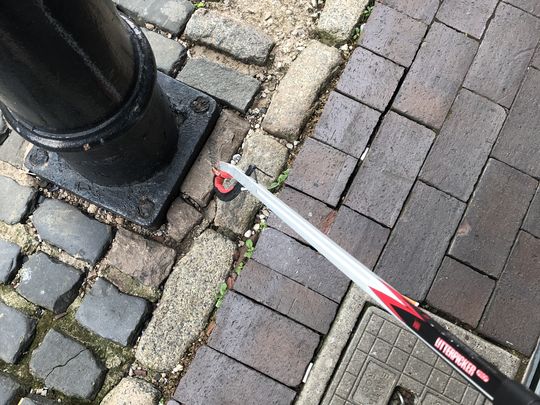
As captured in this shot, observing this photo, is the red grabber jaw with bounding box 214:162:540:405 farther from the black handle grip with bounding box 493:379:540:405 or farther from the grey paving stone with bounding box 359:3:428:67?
the grey paving stone with bounding box 359:3:428:67

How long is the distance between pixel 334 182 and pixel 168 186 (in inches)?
30.9

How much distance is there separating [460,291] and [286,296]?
2.57 ft

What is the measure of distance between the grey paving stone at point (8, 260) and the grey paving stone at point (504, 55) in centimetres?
233

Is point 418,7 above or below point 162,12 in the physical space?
above

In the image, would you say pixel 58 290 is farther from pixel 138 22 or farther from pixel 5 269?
pixel 138 22

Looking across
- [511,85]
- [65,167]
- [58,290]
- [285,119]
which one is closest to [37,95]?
[65,167]

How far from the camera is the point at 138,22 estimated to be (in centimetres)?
307

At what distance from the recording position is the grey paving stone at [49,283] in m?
2.64

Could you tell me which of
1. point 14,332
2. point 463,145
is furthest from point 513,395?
point 14,332

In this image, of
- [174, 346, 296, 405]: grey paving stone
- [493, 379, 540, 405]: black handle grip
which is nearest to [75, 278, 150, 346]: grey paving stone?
[174, 346, 296, 405]: grey paving stone

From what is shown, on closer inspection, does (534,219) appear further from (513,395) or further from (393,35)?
(513,395)

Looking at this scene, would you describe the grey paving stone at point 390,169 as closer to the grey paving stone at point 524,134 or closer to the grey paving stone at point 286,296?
the grey paving stone at point 524,134

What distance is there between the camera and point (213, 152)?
9.18 ft

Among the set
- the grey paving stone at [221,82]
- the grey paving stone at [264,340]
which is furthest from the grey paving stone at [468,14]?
the grey paving stone at [264,340]
